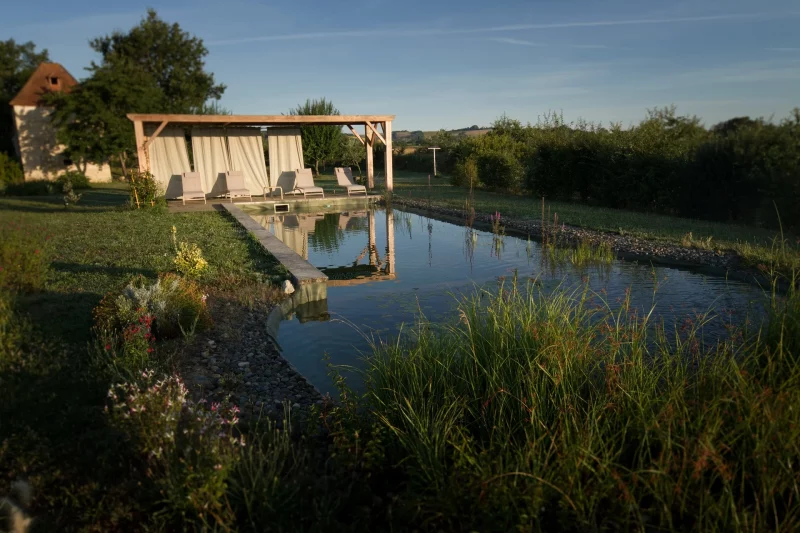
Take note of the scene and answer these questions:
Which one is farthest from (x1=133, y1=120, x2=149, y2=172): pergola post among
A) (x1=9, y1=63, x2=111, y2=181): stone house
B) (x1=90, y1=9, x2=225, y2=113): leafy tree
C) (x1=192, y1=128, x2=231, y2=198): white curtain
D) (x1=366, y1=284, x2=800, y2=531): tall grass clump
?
(x1=90, y1=9, x2=225, y2=113): leafy tree

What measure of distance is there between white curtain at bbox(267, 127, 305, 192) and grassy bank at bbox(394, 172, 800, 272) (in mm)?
4626

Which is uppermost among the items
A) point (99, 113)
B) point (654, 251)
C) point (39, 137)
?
point (99, 113)

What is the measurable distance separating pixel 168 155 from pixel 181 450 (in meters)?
15.7

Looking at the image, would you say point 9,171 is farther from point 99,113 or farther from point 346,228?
point 346,228

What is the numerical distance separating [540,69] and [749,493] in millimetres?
16003

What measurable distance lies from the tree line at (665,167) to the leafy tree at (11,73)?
80.2 ft

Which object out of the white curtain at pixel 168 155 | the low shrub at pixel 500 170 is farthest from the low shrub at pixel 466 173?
the white curtain at pixel 168 155

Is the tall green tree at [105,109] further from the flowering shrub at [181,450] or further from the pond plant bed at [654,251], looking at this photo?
the flowering shrub at [181,450]

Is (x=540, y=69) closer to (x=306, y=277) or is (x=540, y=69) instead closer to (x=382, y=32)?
(x=382, y=32)

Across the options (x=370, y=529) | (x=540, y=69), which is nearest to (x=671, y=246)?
(x=370, y=529)

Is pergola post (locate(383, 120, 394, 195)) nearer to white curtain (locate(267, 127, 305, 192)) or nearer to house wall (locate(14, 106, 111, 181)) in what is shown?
white curtain (locate(267, 127, 305, 192))

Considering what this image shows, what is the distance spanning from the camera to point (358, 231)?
36.9ft

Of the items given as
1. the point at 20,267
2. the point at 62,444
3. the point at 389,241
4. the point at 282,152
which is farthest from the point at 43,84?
the point at 62,444

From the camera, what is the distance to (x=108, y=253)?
7.44 metres
